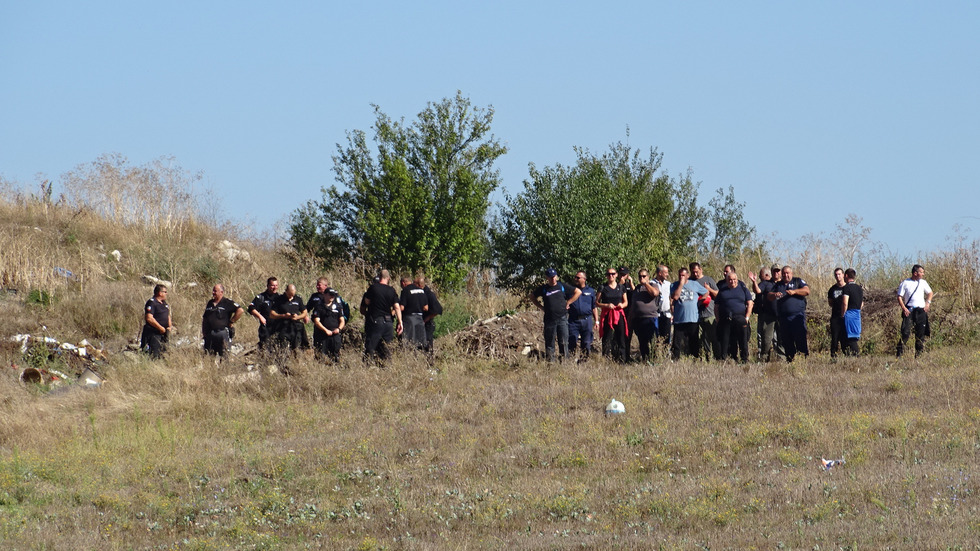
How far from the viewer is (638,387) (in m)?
13.7

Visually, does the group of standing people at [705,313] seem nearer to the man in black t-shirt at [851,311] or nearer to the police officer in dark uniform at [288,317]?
the man in black t-shirt at [851,311]

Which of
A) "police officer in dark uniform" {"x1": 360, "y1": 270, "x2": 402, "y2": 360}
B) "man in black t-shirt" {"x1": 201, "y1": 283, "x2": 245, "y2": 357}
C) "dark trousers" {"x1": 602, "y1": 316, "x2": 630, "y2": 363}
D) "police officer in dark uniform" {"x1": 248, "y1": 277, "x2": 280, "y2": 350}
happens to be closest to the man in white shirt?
"dark trousers" {"x1": 602, "y1": 316, "x2": 630, "y2": 363}

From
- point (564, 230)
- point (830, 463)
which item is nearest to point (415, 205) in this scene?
point (564, 230)

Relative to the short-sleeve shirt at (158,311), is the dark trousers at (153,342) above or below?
below

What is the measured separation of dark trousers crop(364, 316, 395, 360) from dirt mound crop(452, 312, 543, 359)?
1.83 metres

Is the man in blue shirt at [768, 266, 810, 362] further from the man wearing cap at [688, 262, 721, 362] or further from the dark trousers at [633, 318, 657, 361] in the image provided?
the dark trousers at [633, 318, 657, 361]

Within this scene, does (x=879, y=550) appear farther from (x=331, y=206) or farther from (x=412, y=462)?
(x=331, y=206)

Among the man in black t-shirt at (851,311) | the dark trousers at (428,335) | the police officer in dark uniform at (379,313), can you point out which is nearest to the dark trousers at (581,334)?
the dark trousers at (428,335)

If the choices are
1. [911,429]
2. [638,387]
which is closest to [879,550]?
[911,429]

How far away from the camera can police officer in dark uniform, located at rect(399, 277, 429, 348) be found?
1608 cm

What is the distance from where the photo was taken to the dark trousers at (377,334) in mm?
15711

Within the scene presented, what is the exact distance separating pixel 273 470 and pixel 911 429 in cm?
676

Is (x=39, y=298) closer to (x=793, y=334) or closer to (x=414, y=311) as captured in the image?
(x=414, y=311)

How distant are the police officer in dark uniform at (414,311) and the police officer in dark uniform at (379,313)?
0.74 feet
